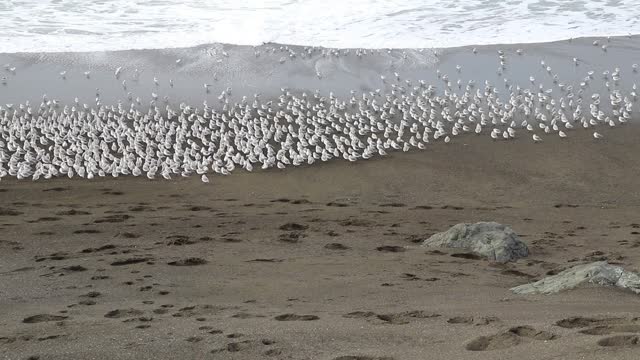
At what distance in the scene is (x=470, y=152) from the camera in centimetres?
1608

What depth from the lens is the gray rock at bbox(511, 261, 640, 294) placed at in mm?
7840

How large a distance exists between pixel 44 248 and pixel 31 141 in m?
6.62

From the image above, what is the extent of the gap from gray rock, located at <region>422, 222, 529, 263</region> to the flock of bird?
226 inches

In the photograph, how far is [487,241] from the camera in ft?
33.2

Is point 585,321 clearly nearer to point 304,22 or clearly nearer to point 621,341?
point 621,341

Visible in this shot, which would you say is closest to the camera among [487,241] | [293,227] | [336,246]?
[487,241]

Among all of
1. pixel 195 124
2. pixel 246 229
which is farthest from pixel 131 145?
pixel 246 229

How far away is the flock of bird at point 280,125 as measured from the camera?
15.9m

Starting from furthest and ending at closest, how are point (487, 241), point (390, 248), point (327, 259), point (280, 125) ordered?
point (280, 125) < point (390, 248) < point (487, 241) < point (327, 259)

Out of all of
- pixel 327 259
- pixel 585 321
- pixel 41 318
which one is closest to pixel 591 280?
pixel 585 321

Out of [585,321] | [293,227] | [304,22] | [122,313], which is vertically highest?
[304,22]

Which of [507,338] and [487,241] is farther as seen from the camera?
[487,241]

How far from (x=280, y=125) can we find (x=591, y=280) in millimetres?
10059

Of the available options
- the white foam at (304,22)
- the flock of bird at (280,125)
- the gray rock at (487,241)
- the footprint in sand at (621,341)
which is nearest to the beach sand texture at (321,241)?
the footprint in sand at (621,341)
